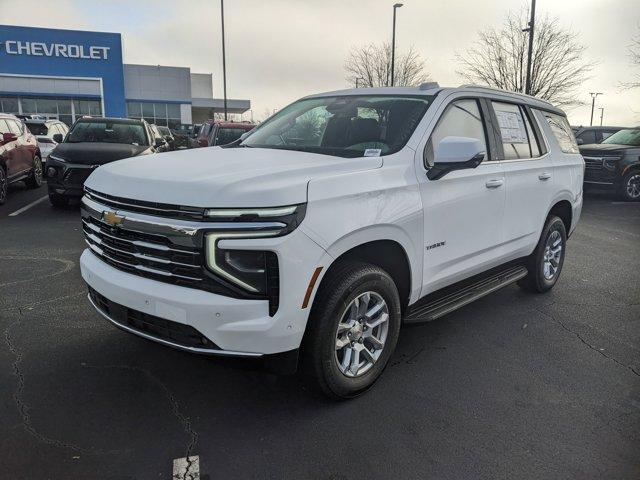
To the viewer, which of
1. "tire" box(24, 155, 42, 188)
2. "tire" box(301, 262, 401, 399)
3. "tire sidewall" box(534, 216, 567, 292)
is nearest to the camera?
"tire" box(301, 262, 401, 399)

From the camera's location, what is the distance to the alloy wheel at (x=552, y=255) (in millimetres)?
5316

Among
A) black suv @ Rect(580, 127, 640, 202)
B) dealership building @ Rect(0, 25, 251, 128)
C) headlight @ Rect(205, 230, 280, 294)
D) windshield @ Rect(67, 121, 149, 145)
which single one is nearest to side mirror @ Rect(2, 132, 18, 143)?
windshield @ Rect(67, 121, 149, 145)

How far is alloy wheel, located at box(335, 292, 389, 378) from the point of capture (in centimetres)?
309

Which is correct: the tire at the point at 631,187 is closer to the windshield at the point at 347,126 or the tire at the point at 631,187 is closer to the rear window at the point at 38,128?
the windshield at the point at 347,126

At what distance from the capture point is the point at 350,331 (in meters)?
3.12

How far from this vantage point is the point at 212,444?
2773 mm

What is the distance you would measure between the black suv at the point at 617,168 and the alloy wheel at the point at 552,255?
30.3 ft

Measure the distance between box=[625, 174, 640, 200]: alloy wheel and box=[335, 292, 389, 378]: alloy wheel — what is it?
41.5ft

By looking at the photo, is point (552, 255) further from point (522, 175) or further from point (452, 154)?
point (452, 154)

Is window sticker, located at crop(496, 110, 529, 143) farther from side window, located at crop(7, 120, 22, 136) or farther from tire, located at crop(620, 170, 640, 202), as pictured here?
side window, located at crop(7, 120, 22, 136)

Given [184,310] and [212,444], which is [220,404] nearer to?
[212,444]

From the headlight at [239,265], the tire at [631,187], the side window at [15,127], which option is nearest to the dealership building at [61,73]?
the side window at [15,127]

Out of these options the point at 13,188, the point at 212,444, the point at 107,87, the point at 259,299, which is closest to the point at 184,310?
the point at 259,299

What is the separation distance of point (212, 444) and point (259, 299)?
85 centimetres
